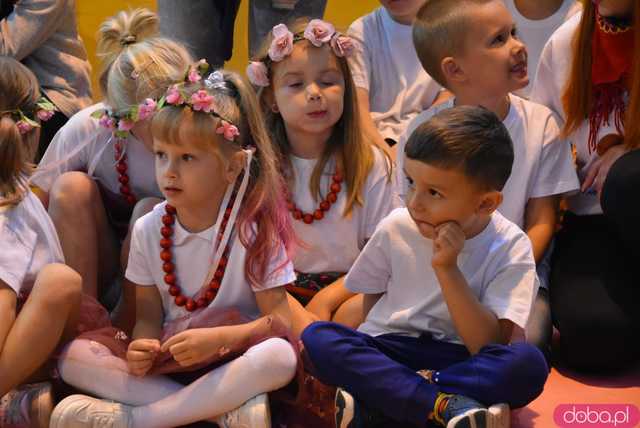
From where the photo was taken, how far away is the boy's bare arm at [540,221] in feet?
7.34

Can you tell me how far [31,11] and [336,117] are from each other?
117 cm

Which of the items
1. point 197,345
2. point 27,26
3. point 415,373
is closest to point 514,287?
point 415,373

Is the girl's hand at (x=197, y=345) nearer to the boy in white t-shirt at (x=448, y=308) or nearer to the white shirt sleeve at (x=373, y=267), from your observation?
the boy in white t-shirt at (x=448, y=308)

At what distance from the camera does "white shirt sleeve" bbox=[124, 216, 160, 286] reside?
2.09 m

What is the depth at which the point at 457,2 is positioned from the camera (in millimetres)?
2330

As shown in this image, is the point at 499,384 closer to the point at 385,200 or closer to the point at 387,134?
the point at 385,200

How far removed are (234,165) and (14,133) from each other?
413mm

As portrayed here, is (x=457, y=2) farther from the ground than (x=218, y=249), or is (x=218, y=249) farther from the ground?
(x=457, y=2)

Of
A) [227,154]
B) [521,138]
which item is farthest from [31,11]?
[521,138]

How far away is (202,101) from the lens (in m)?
2.01

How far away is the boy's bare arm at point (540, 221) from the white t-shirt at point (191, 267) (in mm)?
536

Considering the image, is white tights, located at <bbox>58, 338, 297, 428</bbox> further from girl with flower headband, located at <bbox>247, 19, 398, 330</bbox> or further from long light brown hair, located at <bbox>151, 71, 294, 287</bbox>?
girl with flower headband, located at <bbox>247, 19, 398, 330</bbox>

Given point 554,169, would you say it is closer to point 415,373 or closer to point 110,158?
point 415,373

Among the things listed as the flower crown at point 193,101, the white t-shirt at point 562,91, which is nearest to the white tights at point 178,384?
the flower crown at point 193,101
